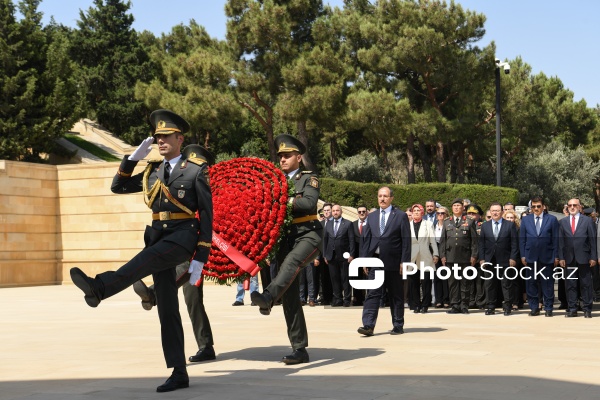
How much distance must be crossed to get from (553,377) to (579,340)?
3226 millimetres

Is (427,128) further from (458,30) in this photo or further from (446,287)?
(446,287)

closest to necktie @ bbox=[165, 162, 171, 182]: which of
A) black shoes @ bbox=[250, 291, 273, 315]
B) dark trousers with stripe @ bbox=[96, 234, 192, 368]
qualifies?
dark trousers with stripe @ bbox=[96, 234, 192, 368]

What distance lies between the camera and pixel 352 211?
30.3 m

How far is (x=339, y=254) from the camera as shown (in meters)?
16.8

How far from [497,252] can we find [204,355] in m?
7.72

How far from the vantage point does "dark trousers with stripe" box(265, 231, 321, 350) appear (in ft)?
26.6

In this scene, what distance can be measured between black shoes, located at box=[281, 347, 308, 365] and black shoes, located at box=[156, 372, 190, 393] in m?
1.43

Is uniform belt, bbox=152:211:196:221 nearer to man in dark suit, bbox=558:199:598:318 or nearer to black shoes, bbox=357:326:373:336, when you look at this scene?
black shoes, bbox=357:326:373:336

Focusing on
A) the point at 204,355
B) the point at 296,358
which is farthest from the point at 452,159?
the point at 296,358

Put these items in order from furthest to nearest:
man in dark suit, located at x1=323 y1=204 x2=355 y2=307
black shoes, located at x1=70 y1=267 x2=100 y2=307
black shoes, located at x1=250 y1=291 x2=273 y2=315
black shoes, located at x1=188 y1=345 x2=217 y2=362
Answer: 1. man in dark suit, located at x1=323 y1=204 x2=355 y2=307
2. black shoes, located at x1=188 y1=345 x2=217 y2=362
3. black shoes, located at x1=250 y1=291 x2=273 y2=315
4. black shoes, located at x1=70 y1=267 x2=100 y2=307

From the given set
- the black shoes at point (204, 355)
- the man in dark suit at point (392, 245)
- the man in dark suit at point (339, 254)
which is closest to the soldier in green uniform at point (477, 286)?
the man in dark suit at point (339, 254)

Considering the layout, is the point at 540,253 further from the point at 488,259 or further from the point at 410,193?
the point at 410,193

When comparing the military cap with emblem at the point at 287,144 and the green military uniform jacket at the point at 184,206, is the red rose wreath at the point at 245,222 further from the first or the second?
the green military uniform jacket at the point at 184,206

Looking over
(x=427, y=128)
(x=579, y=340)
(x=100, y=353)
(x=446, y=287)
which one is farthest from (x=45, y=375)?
(x=427, y=128)
